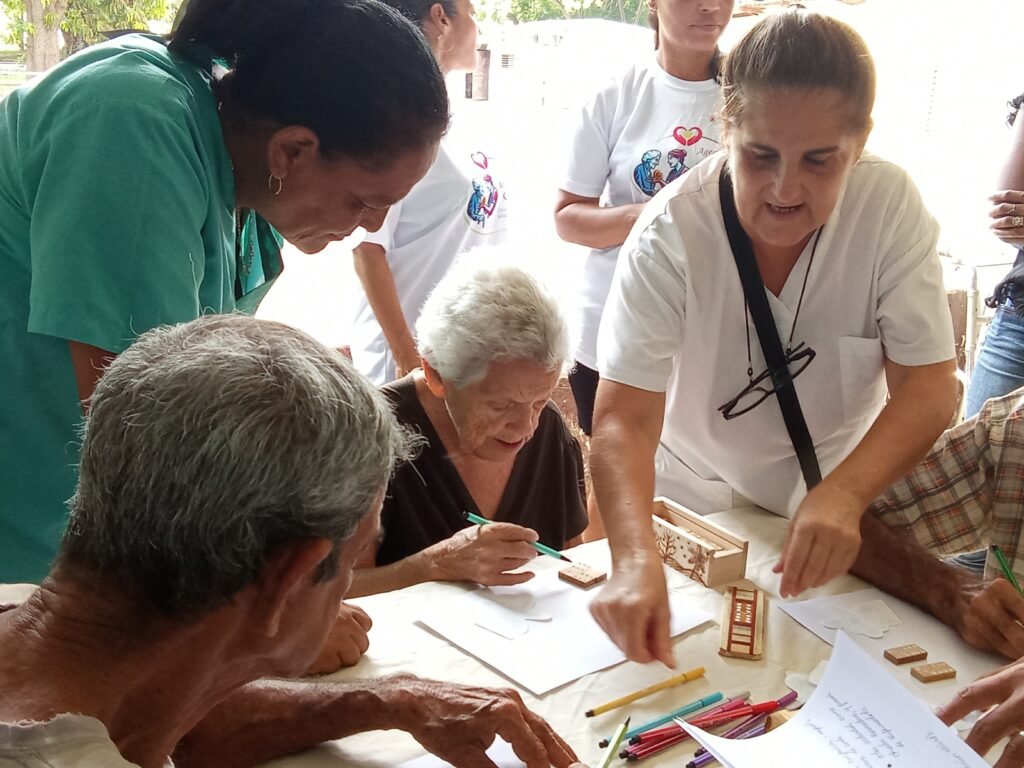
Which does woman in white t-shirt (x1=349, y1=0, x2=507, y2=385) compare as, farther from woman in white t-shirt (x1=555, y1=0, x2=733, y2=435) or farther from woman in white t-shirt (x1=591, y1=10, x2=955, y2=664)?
woman in white t-shirt (x1=591, y1=10, x2=955, y2=664)

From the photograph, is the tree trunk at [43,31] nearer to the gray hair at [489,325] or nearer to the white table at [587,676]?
the gray hair at [489,325]

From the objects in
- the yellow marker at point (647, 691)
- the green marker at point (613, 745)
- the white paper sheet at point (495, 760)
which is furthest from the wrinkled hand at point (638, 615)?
the white paper sheet at point (495, 760)

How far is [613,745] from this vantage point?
1207 millimetres

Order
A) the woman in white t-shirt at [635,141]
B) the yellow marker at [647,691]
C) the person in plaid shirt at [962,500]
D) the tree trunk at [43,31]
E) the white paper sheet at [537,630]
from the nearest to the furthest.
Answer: the yellow marker at [647,691]
the white paper sheet at [537,630]
the person in plaid shirt at [962,500]
the woman in white t-shirt at [635,141]
the tree trunk at [43,31]

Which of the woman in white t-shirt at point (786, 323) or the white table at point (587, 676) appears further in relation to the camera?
the woman in white t-shirt at point (786, 323)

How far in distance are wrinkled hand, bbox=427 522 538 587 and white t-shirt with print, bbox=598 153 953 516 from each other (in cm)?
37

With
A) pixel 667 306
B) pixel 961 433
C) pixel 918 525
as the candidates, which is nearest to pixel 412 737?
pixel 667 306

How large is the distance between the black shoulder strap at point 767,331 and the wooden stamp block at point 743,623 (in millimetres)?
367

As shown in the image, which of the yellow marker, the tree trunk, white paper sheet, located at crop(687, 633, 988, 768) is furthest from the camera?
the tree trunk

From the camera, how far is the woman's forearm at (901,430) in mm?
1661

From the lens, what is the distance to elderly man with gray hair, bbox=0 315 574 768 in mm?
834

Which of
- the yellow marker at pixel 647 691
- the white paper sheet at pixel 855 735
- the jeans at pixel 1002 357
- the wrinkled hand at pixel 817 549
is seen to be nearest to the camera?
the white paper sheet at pixel 855 735

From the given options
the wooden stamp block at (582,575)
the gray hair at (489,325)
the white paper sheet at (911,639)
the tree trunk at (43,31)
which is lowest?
the white paper sheet at (911,639)

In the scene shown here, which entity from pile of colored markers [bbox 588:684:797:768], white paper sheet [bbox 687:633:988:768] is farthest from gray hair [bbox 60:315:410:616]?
white paper sheet [bbox 687:633:988:768]
